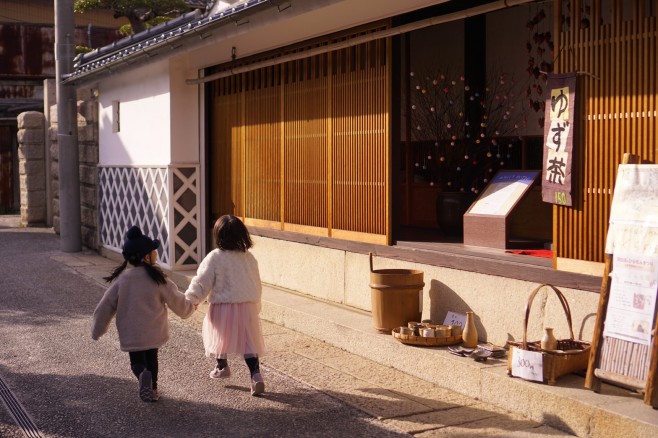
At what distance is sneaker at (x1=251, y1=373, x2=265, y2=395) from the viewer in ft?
22.2

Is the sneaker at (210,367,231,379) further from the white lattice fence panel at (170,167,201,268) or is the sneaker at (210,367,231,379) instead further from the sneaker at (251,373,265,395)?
the white lattice fence panel at (170,167,201,268)

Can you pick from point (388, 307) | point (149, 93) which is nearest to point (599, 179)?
point (388, 307)

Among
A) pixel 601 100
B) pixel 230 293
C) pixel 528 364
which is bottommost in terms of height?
pixel 528 364

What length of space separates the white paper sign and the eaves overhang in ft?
14.6

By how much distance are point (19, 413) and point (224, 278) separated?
1765 millimetres

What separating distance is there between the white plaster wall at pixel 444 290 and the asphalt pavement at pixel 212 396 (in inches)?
30.1

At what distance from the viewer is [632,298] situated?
5.64 metres

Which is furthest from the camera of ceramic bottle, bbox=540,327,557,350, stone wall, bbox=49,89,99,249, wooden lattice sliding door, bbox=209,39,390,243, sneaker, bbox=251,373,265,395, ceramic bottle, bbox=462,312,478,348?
stone wall, bbox=49,89,99,249

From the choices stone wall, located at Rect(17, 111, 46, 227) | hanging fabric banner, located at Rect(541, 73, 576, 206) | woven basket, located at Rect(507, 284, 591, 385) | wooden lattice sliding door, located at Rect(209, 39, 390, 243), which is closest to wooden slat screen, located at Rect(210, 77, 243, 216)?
wooden lattice sliding door, located at Rect(209, 39, 390, 243)

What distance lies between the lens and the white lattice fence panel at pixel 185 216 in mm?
12711

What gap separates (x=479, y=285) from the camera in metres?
7.58

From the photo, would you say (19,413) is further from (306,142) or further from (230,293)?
(306,142)

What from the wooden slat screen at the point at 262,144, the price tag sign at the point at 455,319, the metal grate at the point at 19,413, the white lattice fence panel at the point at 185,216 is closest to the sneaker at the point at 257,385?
the metal grate at the point at 19,413

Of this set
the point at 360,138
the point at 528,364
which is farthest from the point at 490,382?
the point at 360,138
